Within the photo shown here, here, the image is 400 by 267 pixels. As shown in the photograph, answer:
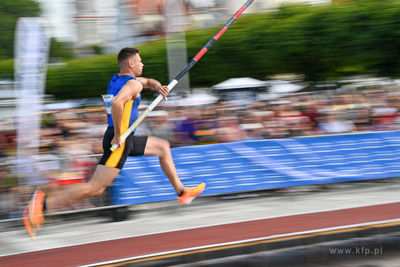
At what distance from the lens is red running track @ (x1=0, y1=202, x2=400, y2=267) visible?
18.0ft

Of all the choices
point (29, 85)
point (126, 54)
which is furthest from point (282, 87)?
point (126, 54)

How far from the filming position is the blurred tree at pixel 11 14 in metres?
33.7

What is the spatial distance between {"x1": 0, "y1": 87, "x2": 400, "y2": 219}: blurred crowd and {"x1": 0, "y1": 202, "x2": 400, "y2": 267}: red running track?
5.68ft

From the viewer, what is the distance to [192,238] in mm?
6027

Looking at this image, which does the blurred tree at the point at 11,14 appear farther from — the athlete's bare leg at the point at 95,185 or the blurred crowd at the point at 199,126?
the athlete's bare leg at the point at 95,185

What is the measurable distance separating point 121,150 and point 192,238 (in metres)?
1.50

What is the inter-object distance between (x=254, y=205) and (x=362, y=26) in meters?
8.15

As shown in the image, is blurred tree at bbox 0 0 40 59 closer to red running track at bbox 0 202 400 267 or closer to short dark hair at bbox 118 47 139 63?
red running track at bbox 0 202 400 267

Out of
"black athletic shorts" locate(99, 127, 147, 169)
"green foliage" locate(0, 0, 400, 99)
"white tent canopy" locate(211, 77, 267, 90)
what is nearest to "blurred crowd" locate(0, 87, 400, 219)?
"black athletic shorts" locate(99, 127, 147, 169)

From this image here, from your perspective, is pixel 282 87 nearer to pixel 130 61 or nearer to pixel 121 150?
pixel 130 61

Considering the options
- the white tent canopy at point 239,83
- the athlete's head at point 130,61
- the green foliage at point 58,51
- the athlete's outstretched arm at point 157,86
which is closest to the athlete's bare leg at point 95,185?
the athlete's outstretched arm at point 157,86

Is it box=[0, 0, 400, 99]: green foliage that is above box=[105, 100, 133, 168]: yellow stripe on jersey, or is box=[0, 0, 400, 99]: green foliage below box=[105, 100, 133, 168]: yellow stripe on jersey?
above

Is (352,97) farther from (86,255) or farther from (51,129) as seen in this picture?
(86,255)

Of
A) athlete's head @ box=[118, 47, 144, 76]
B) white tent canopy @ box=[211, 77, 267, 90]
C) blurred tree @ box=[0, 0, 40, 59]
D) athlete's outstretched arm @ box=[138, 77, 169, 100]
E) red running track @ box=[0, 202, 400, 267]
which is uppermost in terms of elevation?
blurred tree @ box=[0, 0, 40, 59]
